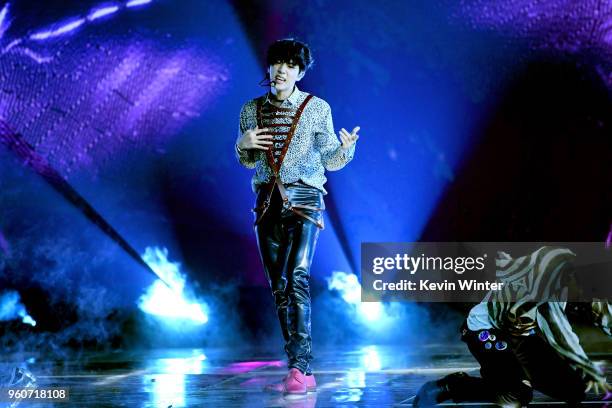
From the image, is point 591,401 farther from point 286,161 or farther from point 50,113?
point 50,113

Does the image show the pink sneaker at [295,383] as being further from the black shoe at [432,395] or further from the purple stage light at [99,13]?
the purple stage light at [99,13]

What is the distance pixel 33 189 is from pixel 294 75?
275 cm

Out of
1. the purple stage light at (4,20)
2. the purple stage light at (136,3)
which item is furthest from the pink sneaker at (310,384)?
the purple stage light at (4,20)

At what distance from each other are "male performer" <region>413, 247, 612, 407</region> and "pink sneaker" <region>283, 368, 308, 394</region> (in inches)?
23.5

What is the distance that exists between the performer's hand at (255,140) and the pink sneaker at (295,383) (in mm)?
952

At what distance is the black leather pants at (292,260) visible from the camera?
13.4ft

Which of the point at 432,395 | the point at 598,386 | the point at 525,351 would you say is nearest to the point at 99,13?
the point at 432,395

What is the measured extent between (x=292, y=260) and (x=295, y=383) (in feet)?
1.69

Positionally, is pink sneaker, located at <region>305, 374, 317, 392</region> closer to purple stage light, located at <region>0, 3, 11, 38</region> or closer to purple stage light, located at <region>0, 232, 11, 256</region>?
purple stage light, located at <region>0, 232, 11, 256</region>

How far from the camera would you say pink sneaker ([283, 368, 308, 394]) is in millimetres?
→ 3955

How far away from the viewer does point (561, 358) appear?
337cm

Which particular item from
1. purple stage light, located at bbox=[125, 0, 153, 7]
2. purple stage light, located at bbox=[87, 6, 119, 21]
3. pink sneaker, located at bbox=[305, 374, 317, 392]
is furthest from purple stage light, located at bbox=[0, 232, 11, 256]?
pink sneaker, located at bbox=[305, 374, 317, 392]

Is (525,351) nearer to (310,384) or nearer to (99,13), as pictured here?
(310,384)

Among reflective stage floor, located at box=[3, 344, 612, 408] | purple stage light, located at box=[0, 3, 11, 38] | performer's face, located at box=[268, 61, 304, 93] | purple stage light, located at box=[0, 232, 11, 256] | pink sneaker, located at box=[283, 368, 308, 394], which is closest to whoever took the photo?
reflective stage floor, located at box=[3, 344, 612, 408]
